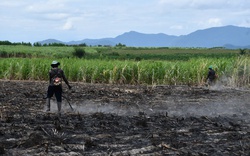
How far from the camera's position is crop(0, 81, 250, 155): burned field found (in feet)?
26.9

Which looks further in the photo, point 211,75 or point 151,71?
point 151,71

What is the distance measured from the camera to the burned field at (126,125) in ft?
26.9

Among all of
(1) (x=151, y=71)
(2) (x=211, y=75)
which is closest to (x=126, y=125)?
(2) (x=211, y=75)

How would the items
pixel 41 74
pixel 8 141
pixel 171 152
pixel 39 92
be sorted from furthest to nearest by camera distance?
pixel 41 74 < pixel 39 92 < pixel 8 141 < pixel 171 152

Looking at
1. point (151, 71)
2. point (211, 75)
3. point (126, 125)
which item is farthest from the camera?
point (151, 71)

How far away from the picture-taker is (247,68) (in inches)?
→ 869

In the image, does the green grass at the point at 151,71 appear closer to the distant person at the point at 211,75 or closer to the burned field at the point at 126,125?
the distant person at the point at 211,75

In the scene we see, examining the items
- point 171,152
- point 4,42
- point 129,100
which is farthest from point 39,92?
point 4,42

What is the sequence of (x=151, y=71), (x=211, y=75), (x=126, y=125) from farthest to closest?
1. (x=151, y=71)
2. (x=211, y=75)
3. (x=126, y=125)

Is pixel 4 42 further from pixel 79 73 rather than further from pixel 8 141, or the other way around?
pixel 8 141

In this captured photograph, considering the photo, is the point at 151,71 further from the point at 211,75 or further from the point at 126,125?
the point at 126,125

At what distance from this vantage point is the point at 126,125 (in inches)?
416

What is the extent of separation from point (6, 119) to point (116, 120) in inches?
111

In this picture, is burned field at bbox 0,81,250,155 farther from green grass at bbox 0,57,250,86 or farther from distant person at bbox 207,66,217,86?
green grass at bbox 0,57,250,86
